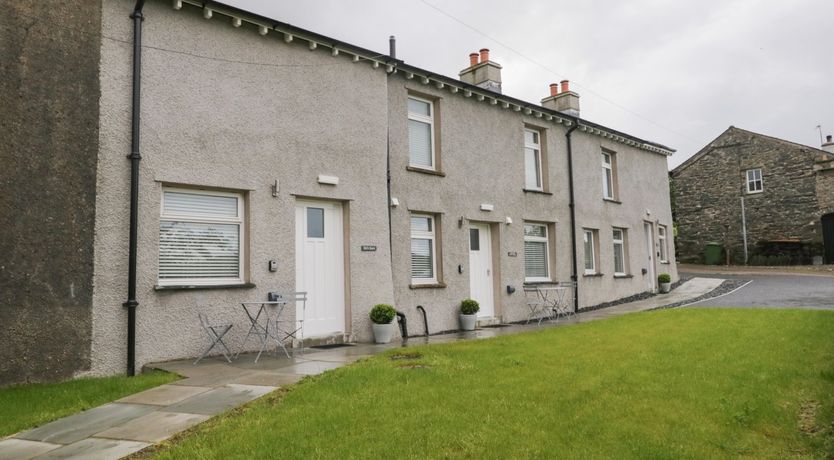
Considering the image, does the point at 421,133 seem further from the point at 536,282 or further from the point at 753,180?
the point at 753,180

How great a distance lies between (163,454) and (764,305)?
1360 cm

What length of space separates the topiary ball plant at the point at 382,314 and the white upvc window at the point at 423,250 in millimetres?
1542

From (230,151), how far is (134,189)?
1481 mm

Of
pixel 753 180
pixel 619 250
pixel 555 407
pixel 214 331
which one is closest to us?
pixel 555 407

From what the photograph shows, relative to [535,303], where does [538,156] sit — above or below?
above

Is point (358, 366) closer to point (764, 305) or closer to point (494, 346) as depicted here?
point (494, 346)

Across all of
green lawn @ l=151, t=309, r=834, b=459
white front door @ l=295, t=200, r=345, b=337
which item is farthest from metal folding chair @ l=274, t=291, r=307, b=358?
green lawn @ l=151, t=309, r=834, b=459

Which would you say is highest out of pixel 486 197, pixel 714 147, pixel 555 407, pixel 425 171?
pixel 714 147

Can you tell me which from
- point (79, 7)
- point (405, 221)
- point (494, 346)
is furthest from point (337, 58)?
point (494, 346)

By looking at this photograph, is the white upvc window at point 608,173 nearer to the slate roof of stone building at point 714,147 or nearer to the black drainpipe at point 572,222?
the black drainpipe at point 572,222

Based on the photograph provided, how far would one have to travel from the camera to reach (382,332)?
31.6 feet

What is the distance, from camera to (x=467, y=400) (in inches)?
203

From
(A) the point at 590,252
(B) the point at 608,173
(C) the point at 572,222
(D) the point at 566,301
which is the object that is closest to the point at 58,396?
(D) the point at 566,301

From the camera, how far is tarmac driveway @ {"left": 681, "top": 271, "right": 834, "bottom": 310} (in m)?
13.6
